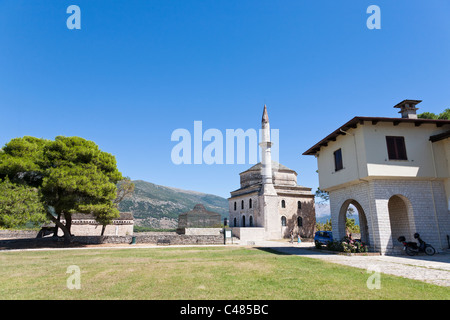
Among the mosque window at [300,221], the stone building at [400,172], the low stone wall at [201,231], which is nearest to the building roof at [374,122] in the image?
the stone building at [400,172]

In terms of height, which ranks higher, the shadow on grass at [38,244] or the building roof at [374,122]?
the building roof at [374,122]

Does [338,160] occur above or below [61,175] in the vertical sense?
above

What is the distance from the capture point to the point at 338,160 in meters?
17.1

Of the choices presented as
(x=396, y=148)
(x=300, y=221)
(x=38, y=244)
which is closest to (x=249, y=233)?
(x=300, y=221)

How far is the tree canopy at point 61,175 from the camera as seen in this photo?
19.6m

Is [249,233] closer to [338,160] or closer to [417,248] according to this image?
[338,160]

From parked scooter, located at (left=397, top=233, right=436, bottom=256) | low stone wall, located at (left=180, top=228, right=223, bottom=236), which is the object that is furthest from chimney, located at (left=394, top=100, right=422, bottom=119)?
low stone wall, located at (left=180, top=228, right=223, bottom=236)

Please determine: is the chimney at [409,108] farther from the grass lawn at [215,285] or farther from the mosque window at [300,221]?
the mosque window at [300,221]

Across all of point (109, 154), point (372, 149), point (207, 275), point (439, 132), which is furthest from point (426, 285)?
point (109, 154)

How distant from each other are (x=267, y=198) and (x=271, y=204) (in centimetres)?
102

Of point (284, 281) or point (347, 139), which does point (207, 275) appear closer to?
point (284, 281)

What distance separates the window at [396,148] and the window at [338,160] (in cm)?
277

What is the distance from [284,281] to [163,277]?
3.56 metres

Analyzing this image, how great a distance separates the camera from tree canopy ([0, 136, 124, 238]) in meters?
19.6
